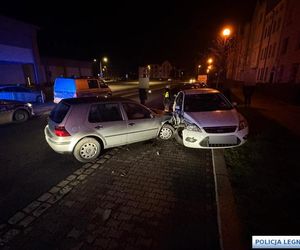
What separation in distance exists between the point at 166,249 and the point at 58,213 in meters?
2.06

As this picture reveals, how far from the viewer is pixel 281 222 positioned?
3.10 meters

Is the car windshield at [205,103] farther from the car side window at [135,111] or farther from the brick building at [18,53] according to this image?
the brick building at [18,53]

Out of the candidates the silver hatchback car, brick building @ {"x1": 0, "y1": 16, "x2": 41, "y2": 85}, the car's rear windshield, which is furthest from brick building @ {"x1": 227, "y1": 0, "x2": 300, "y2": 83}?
brick building @ {"x1": 0, "y1": 16, "x2": 41, "y2": 85}

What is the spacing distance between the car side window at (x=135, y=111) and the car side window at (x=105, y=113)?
0.31 meters

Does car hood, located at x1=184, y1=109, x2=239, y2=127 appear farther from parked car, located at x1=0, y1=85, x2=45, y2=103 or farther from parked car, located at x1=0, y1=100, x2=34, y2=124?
parked car, located at x1=0, y1=85, x2=45, y2=103

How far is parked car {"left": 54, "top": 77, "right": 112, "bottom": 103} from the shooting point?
12.2 metres

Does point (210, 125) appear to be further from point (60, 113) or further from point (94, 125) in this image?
point (60, 113)

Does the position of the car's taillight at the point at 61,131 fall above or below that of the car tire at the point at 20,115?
above

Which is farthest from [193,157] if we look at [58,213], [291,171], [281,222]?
[58,213]

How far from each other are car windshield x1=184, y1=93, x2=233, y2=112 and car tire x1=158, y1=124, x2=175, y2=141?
35.6 inches

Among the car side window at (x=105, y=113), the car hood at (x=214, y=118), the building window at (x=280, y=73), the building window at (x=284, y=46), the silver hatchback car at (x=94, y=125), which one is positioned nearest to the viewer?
the silver hatchback car at (x=94, y=125)

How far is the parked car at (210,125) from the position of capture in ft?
17.9

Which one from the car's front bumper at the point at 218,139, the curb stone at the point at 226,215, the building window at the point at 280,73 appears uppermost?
the building window at the point at 280,73

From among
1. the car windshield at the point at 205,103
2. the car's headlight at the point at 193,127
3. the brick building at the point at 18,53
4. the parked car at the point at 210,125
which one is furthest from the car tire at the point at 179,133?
the brick building at the point at 18,53
